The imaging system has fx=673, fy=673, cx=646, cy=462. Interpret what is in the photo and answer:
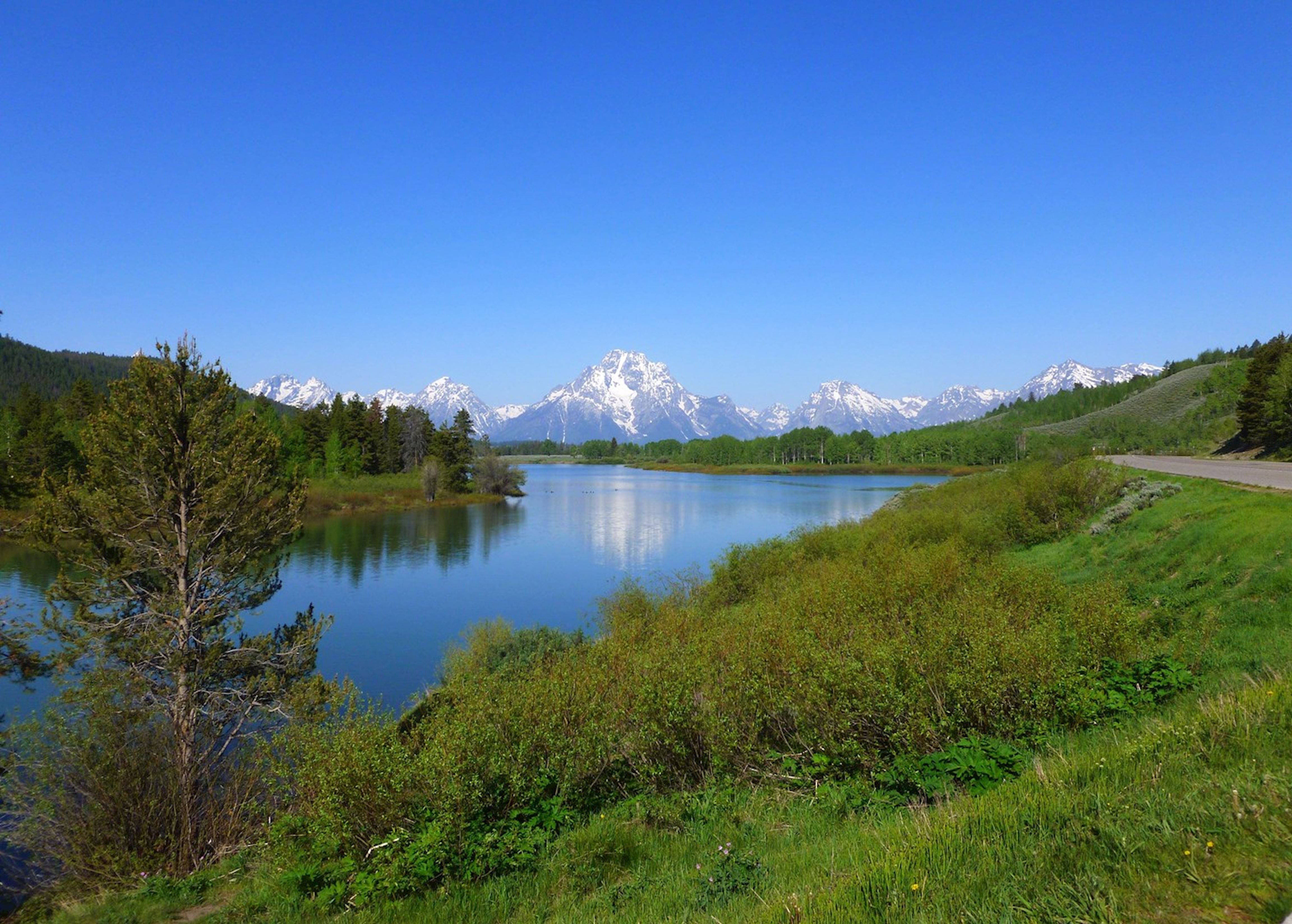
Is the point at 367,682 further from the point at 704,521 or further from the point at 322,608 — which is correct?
the point at 704,521

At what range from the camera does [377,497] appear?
302 feet

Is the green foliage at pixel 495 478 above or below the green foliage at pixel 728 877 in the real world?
above

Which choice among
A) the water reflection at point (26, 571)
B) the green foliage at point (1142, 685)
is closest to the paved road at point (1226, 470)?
the green foliage at point (1142, 685)

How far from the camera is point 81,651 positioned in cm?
1694

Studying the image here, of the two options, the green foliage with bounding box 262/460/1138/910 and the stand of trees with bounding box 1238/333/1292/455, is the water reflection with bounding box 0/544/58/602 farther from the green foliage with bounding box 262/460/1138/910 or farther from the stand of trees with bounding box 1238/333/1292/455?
the stand of trees with bounding box 1238/333/1292/455

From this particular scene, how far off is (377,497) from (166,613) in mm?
78038

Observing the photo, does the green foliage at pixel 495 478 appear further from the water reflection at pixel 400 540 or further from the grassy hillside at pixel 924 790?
the grassy hillside at pixel 924 790

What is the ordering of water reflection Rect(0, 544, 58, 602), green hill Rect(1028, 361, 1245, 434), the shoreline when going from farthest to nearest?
the shoreline, green hill Rect(1028, 361, 1245, 434), water reflection Rect(0, 544, 58, 602)

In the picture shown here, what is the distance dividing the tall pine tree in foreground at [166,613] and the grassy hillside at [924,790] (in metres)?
4.03

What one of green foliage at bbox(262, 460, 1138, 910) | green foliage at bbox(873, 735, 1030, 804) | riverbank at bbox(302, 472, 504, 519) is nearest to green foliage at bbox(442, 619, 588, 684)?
green foliage at bbox(262, 460, 1138, 910)

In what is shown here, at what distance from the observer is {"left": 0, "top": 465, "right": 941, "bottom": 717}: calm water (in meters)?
32.6

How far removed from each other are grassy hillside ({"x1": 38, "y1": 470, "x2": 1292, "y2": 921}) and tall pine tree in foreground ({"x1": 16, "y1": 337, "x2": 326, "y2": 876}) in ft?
13.2

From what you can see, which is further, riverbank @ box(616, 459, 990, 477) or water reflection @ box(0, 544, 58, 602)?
riverbank @ box(616, 459, 990, 477)

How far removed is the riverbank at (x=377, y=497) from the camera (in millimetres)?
84938
